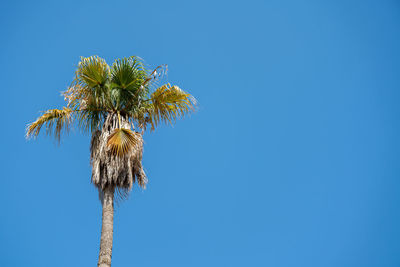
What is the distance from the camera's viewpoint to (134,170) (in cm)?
1177

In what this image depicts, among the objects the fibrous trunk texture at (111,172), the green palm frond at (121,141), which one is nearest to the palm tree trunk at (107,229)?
the fibrous trunk texture at (111,172)

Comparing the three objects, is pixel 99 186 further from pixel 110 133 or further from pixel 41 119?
pixel 41 119

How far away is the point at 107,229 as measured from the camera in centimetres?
1059

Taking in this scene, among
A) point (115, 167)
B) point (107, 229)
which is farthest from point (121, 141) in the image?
point (107, 229)

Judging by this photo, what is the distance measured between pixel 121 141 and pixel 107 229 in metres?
2.16

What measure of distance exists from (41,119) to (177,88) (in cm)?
378

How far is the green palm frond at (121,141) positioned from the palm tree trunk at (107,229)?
3.16 ft

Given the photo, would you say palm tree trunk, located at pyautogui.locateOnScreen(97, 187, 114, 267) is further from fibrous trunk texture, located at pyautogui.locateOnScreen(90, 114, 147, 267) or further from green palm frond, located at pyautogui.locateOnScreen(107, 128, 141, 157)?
green palm frond, located at pyautogui.locateOnScreen(107, 128, 141, 157)

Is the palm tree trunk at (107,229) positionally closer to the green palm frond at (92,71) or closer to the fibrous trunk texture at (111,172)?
the fibrous trunk texture at (111,172)

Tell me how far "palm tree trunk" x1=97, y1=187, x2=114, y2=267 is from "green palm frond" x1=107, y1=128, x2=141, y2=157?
962 mm

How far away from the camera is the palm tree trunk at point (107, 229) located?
1008 centimetres

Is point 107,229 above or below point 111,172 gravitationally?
below

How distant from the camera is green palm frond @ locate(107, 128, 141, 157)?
36.9 feet

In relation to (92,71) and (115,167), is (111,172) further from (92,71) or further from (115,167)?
(92,71)
